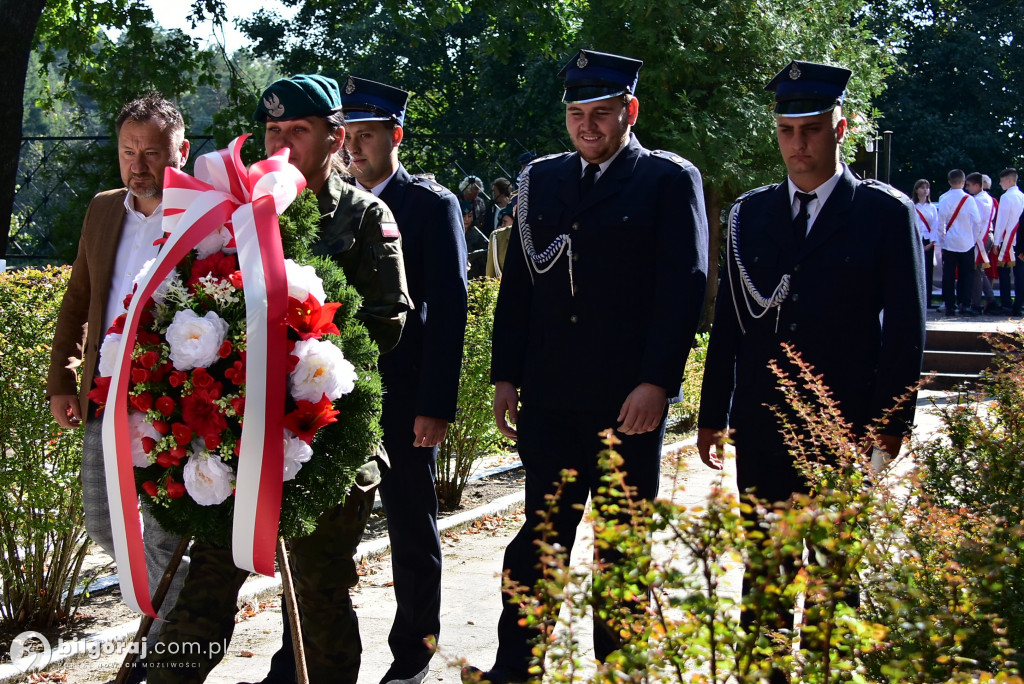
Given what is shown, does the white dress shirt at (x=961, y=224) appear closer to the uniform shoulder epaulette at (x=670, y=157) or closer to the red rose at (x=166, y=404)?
the uniform shoulder epaulette at (x=670, y=157)

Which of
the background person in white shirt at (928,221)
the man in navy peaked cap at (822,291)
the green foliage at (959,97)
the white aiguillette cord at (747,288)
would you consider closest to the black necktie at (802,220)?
the man in navy peaked cap at (822,291)

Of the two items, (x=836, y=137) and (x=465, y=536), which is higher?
(x=836, y=137)

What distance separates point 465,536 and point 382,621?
176 centimetres

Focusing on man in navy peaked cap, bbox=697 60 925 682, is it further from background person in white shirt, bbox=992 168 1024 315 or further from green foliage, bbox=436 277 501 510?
background person in white shirt, bbox=992 168 1024 315

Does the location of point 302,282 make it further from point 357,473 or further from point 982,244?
point 982,244

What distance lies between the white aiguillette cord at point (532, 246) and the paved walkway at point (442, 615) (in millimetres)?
873

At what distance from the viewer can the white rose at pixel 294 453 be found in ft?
10.6

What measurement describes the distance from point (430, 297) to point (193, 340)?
1509 millimetres

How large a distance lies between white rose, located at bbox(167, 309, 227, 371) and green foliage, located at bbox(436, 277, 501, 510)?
4532 mm

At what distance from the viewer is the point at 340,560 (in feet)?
12.1

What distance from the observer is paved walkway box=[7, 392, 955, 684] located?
4668mm

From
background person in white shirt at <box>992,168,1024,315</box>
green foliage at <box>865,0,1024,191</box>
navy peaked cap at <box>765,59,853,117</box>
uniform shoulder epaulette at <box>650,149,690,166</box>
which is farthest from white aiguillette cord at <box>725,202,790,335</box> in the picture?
green foliage at <box>865,0,1024,191</box>

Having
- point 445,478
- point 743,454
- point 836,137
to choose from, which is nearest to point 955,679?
point 743,454

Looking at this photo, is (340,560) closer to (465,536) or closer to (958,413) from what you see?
(958,413)
